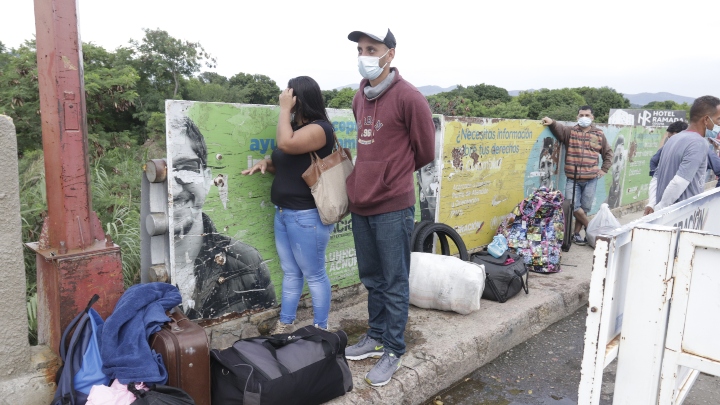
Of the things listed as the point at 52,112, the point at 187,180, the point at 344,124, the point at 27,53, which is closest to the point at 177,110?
the point at 187,180

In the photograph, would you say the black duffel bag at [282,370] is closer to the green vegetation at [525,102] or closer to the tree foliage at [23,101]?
the tree foliage at [23,101]

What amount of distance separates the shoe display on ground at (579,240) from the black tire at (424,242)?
287cm

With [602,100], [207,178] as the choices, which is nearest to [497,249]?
[207,178]

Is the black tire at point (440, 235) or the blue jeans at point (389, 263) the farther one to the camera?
the black tire at point (440, 235)

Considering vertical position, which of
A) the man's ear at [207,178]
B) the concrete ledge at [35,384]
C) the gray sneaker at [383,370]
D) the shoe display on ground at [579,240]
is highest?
the man's ear at [207,178]

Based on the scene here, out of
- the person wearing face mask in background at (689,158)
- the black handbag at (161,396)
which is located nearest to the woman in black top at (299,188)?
the black handbag at (161,396)

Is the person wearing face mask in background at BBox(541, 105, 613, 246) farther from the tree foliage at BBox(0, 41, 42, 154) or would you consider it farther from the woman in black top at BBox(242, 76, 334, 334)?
the tree foliage at BBox(0, 41, 42, 154)

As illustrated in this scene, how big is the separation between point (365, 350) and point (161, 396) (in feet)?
4.66

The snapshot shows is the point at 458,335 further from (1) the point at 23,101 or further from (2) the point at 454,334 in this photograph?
(1) the point at 23,101

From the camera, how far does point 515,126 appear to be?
6.30 metres

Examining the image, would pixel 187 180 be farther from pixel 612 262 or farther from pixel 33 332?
pixel 612 262

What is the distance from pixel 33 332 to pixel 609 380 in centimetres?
402

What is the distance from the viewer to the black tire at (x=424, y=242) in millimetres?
4672

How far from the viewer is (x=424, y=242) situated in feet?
16.0
